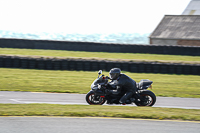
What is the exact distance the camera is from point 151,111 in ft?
30.9

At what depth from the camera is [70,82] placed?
17.1 m

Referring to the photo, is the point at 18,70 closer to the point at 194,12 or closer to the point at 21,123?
the point at 21,123

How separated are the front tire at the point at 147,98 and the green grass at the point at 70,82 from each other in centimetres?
304

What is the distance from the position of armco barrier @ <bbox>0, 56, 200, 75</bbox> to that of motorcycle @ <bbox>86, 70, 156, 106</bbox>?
9.55 meters

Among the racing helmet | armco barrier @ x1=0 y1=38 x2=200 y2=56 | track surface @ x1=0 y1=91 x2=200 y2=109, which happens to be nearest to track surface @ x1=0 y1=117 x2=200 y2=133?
the racing helmet

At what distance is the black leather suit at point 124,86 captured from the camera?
1108cm

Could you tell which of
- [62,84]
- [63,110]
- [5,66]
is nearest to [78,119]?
[63,110]

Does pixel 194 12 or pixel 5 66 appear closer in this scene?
pixel 5 66

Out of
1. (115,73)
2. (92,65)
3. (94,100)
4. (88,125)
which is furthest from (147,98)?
(92,65)

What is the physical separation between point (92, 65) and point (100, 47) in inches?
438

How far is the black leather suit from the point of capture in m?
11.1

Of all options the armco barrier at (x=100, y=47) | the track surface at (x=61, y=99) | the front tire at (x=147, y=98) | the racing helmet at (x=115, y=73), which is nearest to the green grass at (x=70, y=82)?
Answer: the track surface at (x=61, y=99)

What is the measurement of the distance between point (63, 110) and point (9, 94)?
4.64 m

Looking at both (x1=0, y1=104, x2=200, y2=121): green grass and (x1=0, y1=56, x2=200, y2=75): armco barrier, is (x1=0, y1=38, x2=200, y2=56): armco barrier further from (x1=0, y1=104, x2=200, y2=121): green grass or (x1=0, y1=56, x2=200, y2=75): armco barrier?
(x1=0, y1=104, x2=200, y2=121): green grass
